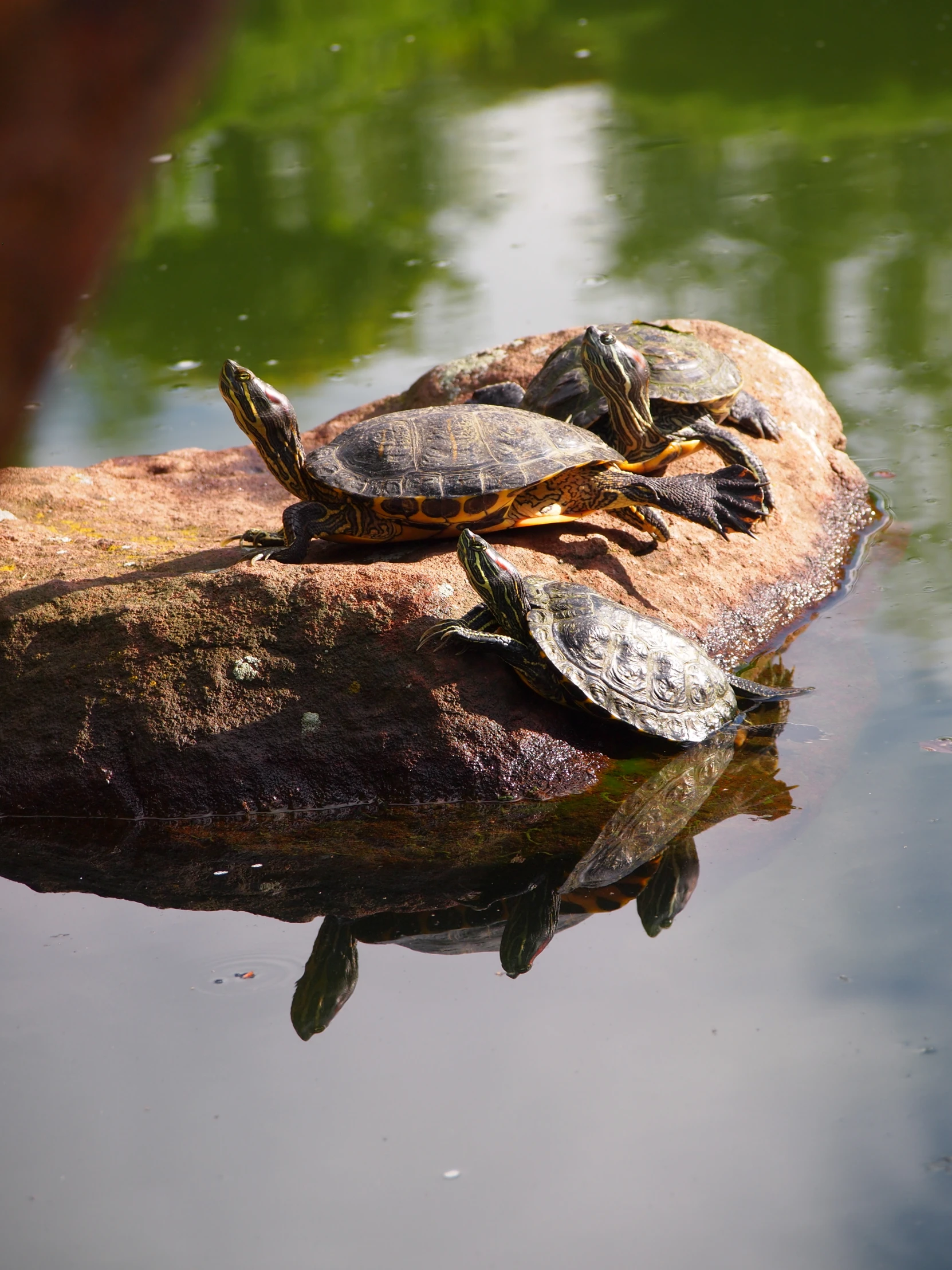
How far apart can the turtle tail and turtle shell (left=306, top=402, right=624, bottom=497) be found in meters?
0.91

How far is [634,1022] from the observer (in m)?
2.57

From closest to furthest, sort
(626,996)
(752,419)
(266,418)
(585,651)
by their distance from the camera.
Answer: (626,996)
(585,651)
(266,418)
(752,419)

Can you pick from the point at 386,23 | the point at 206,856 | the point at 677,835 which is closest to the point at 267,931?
the point at 206,856

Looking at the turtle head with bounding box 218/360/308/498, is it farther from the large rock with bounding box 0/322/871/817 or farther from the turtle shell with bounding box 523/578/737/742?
the turtle shell with bounding box 523/578/737/742

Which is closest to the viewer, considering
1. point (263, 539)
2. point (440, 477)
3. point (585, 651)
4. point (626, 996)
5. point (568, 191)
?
point (626, 996)

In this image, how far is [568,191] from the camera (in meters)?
10.1

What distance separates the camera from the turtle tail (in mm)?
3938

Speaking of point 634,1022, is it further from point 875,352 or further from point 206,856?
point 875,352

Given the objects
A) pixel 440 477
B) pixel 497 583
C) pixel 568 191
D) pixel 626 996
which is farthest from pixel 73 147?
pixel 568 191

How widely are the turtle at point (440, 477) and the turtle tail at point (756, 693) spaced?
659mm

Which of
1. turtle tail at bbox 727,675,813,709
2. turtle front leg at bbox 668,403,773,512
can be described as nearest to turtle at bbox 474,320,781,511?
turtle front leg at bbox 668,403,773,512

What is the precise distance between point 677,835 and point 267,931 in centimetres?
121

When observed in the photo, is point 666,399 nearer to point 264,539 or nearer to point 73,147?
point 264,539

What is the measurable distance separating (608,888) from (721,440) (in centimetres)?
231
